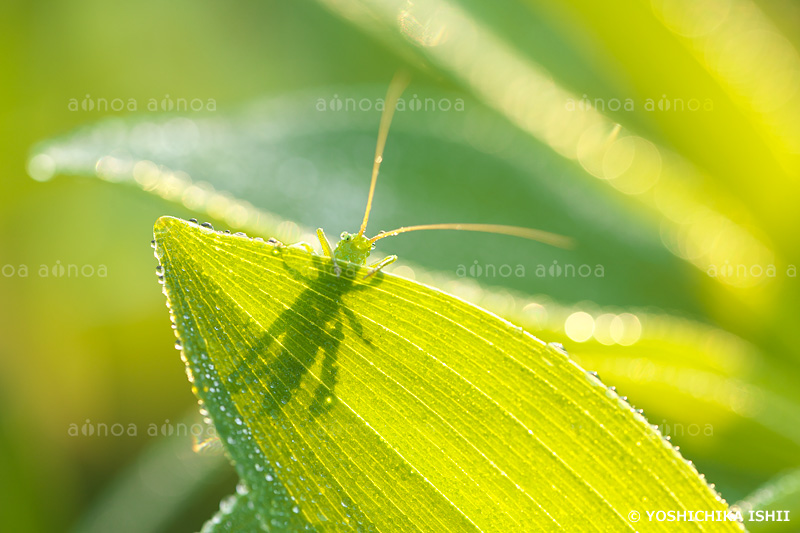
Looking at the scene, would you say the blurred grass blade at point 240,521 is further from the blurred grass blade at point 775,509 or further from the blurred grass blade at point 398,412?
the blurred grass blade at point 775,509

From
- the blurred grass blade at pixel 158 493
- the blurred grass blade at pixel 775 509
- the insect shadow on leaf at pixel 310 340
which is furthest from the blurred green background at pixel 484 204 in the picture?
the insect shadow on leaf at pixel 310 340

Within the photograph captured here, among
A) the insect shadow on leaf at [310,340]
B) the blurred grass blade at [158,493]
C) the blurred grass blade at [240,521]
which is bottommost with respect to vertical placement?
the blurred grass blade at [158,493]

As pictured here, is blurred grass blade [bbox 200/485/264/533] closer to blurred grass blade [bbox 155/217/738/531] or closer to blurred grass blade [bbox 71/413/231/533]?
blurred grass blade [bbox 155/217/738/531]

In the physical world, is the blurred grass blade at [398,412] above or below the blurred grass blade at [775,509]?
below

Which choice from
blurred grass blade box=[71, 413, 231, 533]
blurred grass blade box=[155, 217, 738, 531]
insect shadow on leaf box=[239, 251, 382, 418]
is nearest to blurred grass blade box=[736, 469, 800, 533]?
blurred grass blade box=[155, 217, 738, 531]

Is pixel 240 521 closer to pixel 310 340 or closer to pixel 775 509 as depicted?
pixel 310 340

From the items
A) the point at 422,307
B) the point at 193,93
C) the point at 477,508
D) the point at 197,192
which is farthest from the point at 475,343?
the point at 193,93

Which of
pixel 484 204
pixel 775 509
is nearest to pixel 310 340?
pixel 775 509
